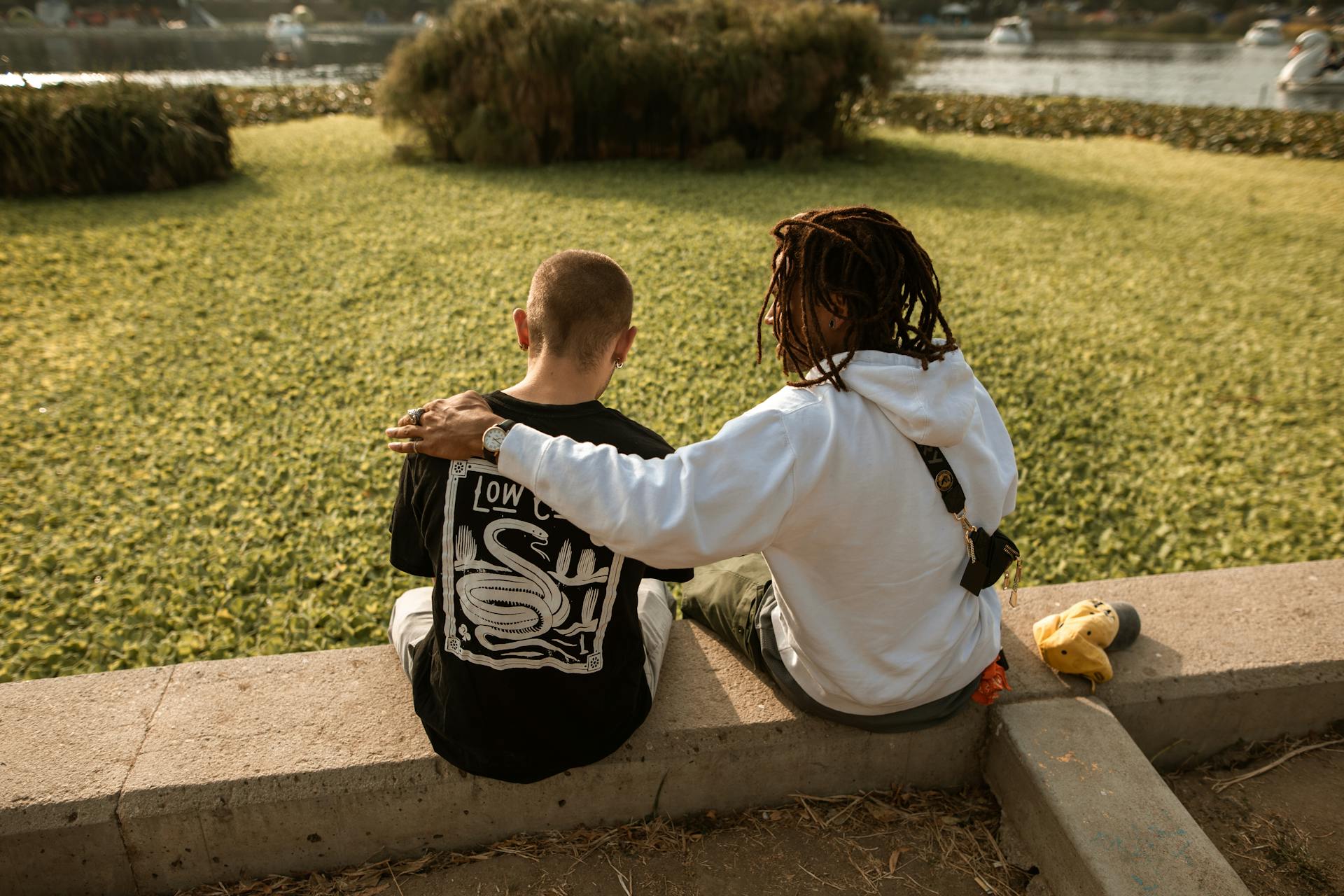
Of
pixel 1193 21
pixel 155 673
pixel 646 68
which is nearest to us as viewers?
pixel 155 673

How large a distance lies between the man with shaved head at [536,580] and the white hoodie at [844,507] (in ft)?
0.46

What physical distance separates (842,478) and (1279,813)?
4.79 feet

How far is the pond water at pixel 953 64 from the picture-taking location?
22.4 meters

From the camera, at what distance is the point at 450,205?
8.16 m

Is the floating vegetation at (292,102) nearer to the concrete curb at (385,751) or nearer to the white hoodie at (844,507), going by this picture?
the concrete curb at (385,751)

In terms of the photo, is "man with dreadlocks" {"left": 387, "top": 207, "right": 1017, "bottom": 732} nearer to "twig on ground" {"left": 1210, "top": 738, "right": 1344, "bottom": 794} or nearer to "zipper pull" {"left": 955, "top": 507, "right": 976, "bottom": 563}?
"zipper pull" {"left": 955, "top": 507, "right": 976, "bottom": 563}

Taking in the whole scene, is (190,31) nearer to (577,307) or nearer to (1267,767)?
Answer: (577,307)

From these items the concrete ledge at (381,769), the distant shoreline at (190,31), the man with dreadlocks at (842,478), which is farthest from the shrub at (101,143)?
the distant shoreline at (190,31)

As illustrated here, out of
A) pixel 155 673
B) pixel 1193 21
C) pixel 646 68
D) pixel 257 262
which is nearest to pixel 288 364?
pixel 257 262

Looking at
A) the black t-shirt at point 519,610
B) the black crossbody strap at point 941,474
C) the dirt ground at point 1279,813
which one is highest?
the black crossbody strap at point 941,474

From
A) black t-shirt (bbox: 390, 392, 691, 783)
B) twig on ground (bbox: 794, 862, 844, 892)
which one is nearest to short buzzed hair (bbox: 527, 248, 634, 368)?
black t-shirt (bbox: 390, 392, 691, 783)

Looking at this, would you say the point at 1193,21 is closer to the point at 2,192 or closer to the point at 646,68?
A: the point at 646,68

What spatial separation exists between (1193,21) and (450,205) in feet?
208

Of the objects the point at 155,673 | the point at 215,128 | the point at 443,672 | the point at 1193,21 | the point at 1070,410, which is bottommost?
the point at 1070,410
